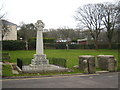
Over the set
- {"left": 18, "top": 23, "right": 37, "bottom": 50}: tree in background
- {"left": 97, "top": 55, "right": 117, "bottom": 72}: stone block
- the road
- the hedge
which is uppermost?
{"left": 18, "top": 23, "right": 37, "bottom": 50}: tree in background

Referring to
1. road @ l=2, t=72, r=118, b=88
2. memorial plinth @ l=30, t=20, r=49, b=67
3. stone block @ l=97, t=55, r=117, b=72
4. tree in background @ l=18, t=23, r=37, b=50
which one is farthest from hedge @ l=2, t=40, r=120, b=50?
road @ l=2, t=72, r=118, b=88

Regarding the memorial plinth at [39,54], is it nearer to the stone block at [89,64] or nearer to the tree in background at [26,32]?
the stone block at [89,64]

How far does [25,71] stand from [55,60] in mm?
5663

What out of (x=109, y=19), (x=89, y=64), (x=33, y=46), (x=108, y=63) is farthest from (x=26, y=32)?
(x=89, y=64)

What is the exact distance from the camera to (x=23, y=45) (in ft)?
142

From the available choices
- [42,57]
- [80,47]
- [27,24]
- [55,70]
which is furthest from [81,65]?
[27,24]

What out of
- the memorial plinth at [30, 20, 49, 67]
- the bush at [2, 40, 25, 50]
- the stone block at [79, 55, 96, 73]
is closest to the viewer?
the stone block at [79, 55, 96, 73]

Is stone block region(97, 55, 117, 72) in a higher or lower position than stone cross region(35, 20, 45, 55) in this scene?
lower

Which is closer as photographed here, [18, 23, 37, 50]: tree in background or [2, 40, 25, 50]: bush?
[2, 40, 25, 50]: bush

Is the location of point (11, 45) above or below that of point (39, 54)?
above

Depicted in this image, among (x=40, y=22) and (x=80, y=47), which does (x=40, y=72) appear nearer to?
(x=40, y=22)

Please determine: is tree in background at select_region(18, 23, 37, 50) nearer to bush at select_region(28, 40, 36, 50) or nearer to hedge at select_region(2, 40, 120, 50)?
hedge at select_region(2, 40, 120, 50)

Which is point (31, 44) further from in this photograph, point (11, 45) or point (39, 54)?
point (39, 54)

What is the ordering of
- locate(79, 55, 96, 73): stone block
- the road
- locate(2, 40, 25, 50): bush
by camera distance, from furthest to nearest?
1. locate(2, 40, 25, 50): bush
2. locate(79, 55, 96, 73): stone block
3. the road
